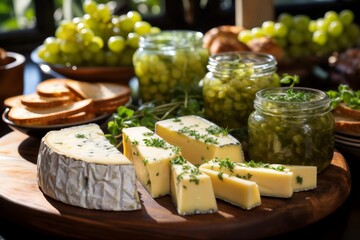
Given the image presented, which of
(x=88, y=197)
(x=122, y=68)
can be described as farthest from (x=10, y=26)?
(x=88, y=197)

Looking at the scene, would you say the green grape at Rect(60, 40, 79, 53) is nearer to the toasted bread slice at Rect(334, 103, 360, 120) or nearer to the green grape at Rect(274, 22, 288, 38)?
the green grape at Rect(274, 22, 288, 38)

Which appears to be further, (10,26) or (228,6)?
(228,6)

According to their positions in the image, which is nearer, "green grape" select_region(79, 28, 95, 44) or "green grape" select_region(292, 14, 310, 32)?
"green grape" select_region(79, 28, 95, 44)

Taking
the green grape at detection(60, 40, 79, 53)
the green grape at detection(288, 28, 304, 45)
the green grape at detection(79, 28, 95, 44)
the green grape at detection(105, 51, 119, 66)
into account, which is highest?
the green grape at detection(79, 28, 95, 44)

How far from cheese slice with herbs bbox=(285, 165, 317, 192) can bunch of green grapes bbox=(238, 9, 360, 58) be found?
1036 mm

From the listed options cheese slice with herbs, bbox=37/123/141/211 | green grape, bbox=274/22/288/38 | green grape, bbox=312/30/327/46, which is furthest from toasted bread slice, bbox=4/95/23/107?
green grape, bbox=312/30/327/46

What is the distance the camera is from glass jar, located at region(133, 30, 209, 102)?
1.92 metres

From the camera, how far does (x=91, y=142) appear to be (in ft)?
4.71

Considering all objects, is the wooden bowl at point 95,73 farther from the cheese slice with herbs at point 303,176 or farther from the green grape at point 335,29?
the cheese slice with herbs at point 303,176

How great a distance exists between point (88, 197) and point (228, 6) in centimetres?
255

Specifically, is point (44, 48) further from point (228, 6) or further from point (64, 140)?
point (228, 6)

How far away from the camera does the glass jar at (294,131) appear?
1.41 metres

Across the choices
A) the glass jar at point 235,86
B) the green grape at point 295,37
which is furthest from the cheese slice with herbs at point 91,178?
the green grape at point 295,37

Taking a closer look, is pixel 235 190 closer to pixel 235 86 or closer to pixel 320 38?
pixel 235 86
